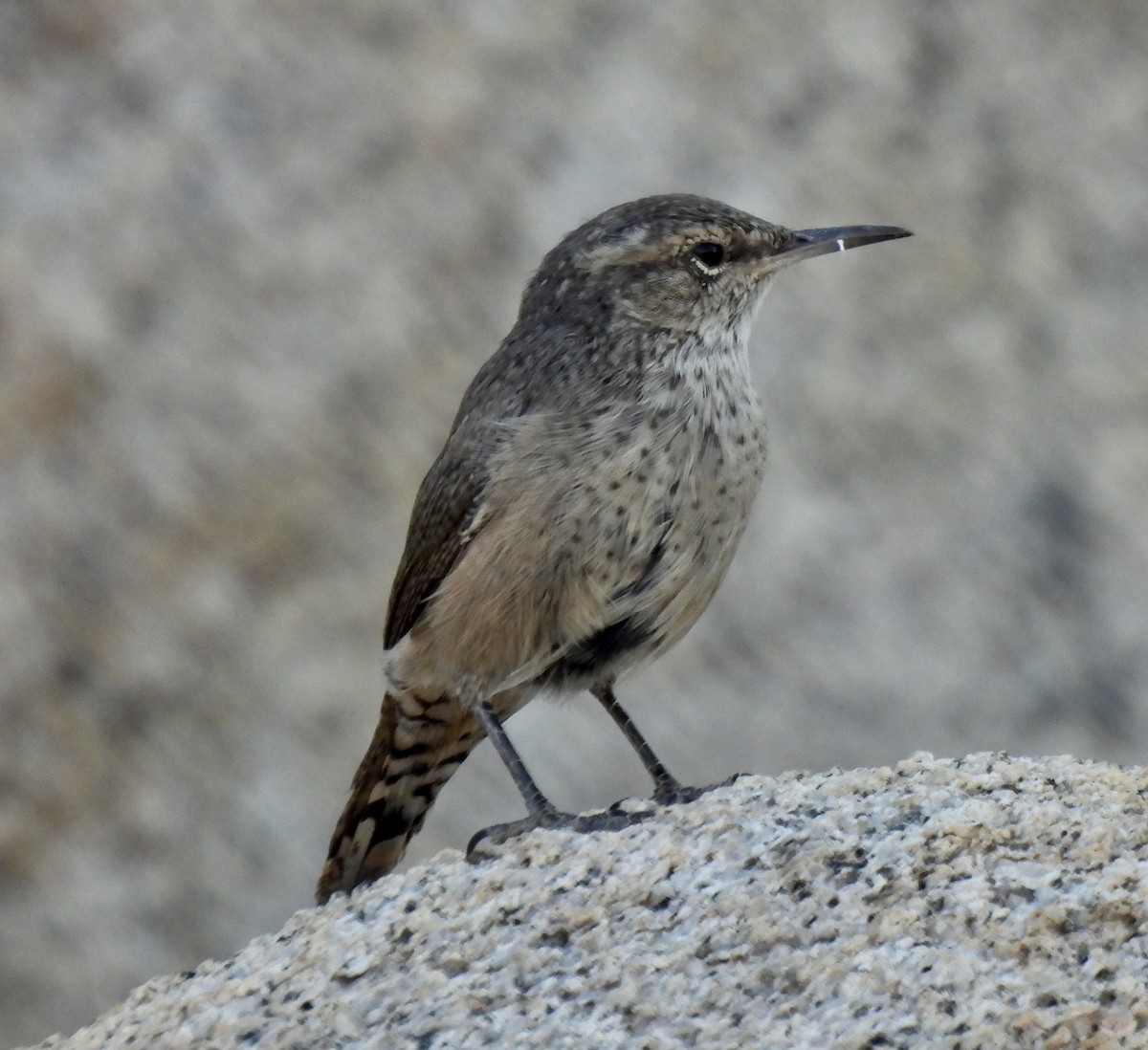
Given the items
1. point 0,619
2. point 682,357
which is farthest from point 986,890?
point 0,619

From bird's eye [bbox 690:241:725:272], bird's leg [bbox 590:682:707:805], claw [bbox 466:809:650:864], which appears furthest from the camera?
bird's eye [bbox 690:241:725:272]

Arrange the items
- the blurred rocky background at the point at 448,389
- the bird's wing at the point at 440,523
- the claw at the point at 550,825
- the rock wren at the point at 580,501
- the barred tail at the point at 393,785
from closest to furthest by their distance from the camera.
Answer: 1. the claw at the point at 550,825
2. the rock wren at the point at 580,501
3. the bird's wing at the point at 440,523
4. the barred tail at the point at 393,785
5. the blurred rocky background at the point at 448,389

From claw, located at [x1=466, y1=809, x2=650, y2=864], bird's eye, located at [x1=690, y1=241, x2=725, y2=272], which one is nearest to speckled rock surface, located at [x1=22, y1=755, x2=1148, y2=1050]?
claw, located at [x1=466, y1=809, x2=650, y2=864]

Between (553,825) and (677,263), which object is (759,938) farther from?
(677,263)

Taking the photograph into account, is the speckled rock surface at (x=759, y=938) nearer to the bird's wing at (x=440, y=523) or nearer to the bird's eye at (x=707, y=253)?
the bird's wing at (x=440, y=523)

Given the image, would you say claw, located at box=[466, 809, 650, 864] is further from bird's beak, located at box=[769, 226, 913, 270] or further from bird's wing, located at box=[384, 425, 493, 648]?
bird's beak, located at box=[769, 226, 913, 270]

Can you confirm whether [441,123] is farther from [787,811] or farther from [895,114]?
[787,811]

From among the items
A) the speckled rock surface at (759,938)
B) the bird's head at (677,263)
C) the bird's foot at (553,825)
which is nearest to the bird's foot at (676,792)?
the bird's foot at (553,825)

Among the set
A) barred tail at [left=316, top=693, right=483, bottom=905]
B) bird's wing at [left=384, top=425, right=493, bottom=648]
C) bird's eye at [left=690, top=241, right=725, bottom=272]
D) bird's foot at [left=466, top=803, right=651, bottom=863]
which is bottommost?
bird's foot at [left=466, top=803, right=651, bottom=863]
